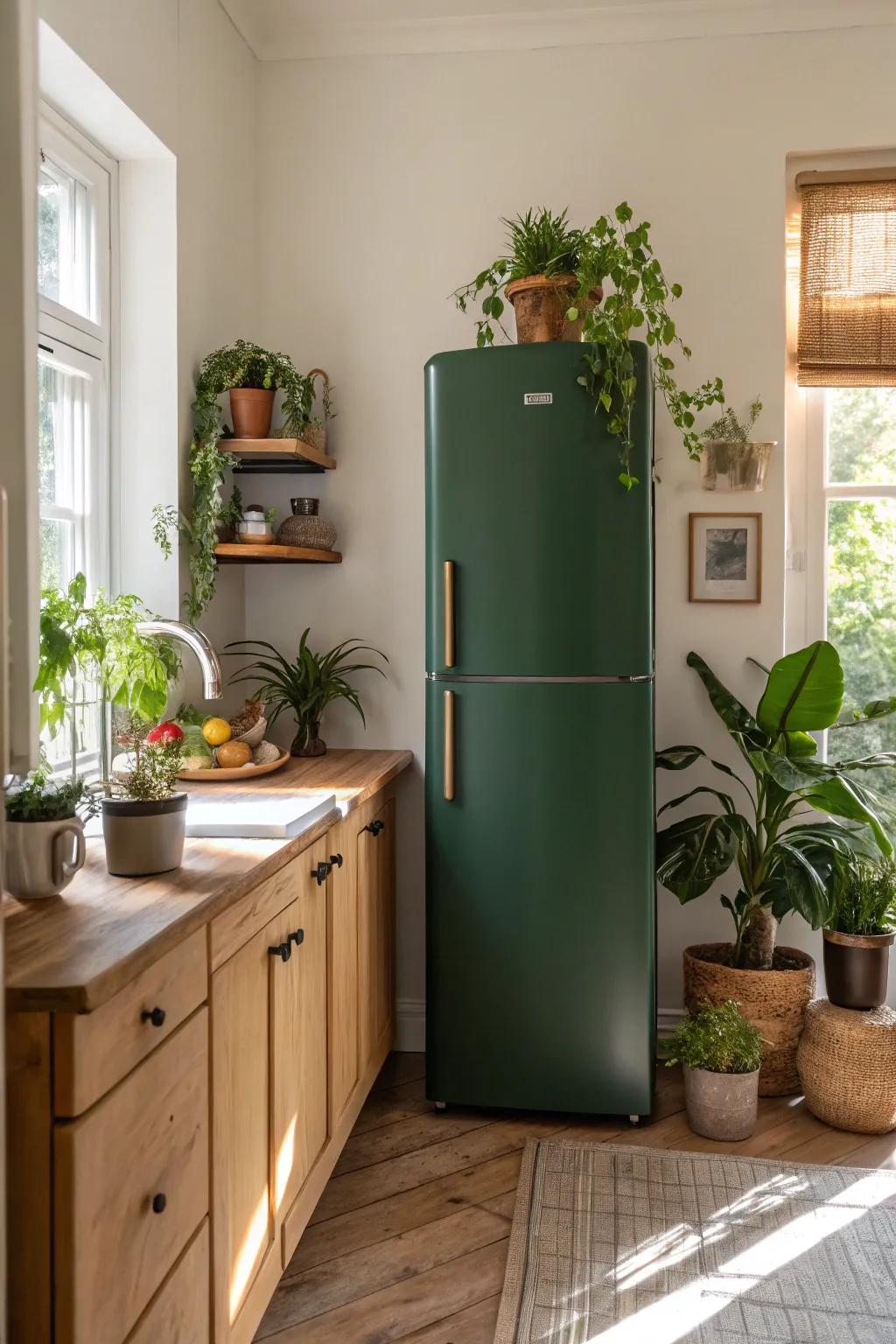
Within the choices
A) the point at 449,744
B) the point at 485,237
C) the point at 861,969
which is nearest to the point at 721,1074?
the point at 861,969

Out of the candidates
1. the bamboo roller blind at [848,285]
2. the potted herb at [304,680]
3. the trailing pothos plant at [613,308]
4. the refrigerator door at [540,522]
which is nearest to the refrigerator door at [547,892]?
the refrigerator door at [540,522]

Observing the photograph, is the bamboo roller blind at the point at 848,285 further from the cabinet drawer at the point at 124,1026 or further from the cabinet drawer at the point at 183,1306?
the cabinet drawer at the point at 183,1306

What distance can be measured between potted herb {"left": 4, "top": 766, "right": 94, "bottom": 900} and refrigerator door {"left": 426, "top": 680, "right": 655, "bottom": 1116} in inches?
50.0

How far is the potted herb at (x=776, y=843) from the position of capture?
2.63m

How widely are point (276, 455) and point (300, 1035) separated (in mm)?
1558

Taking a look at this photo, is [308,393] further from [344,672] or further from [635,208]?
[635,208]

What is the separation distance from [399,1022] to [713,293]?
231 centimetres

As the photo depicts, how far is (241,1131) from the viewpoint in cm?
163

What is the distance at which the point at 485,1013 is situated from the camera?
8.50 ft

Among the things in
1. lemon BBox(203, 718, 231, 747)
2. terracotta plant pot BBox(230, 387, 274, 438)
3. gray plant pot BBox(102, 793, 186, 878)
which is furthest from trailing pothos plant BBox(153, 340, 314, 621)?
gray plant pot BBox(102, 793, 186, 878)

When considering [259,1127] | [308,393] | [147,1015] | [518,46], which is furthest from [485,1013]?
[518,46]

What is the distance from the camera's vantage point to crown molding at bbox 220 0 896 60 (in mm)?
2922

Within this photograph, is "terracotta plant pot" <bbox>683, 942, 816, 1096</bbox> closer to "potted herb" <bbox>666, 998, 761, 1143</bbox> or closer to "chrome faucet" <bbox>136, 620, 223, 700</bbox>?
"potted herb" <bbox>666, 998, 761, 1143</bbox>

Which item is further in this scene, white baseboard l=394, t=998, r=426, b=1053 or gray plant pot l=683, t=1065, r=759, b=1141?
white baseboard l=394, t=998, r=426, b=1053
